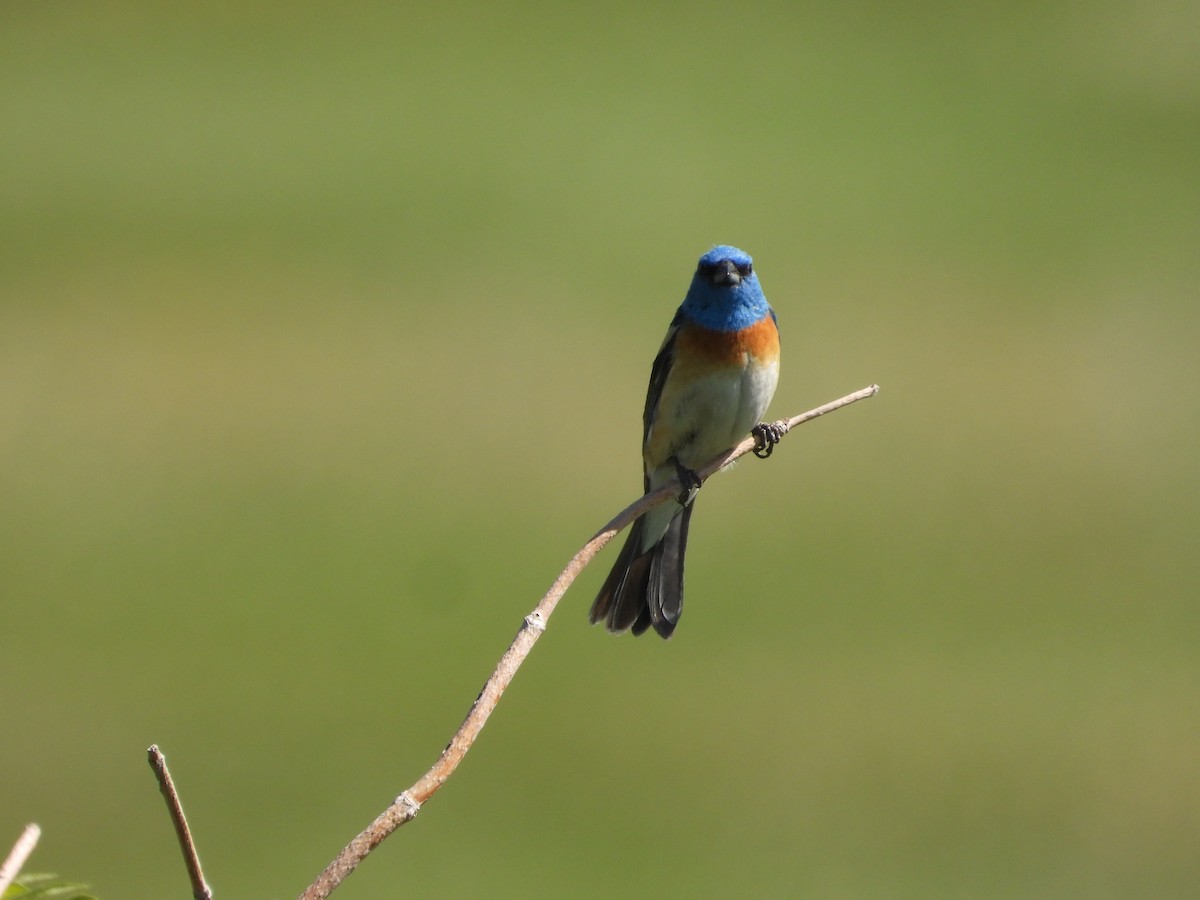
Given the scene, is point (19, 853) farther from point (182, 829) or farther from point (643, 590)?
point (643, 590)

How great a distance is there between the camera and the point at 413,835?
12828mm

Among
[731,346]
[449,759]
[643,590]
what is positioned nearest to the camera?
[449,759]

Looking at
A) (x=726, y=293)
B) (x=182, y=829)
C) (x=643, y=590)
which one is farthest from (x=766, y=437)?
(x=182, y=829)

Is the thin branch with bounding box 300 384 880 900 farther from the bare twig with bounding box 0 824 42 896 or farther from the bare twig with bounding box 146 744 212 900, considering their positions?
the bare twig with bounding box 0 824 42 896

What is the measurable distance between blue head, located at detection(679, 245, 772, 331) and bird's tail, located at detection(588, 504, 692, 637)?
93 cm

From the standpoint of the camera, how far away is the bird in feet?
17.6

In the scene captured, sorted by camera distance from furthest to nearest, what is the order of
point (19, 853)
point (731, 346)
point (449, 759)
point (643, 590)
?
point (643, 590) < point (731, 346) < point (449, 759) < point (19, 853)

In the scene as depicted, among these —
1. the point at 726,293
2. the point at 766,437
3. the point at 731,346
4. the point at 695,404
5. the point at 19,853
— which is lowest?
the point at 19,853

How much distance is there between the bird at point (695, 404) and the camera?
5.36 meters

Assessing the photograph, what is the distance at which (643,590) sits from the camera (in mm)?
5715

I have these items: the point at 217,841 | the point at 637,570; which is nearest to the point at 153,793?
the point at 217,841

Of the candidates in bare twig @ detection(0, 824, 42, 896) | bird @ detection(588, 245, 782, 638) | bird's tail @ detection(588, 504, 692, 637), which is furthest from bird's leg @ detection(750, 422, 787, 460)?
bare twig @ detection(0, 824, 42, 896)

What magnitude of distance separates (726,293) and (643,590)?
124cm

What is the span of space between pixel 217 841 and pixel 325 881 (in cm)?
1173
